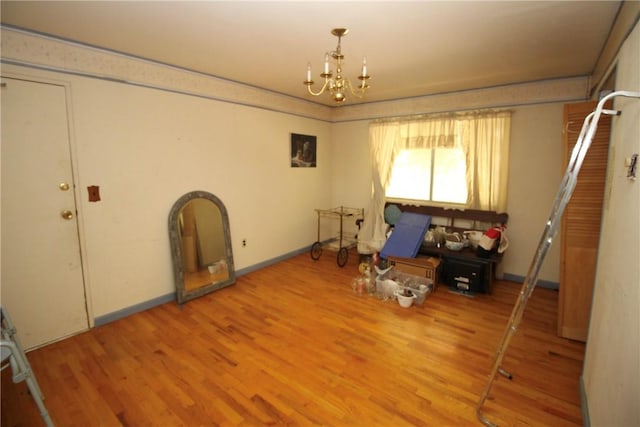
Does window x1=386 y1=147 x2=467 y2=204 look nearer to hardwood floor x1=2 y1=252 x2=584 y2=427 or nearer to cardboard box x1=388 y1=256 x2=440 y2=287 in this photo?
cardboard box x1=388 y1=256 x2=440 y2=287

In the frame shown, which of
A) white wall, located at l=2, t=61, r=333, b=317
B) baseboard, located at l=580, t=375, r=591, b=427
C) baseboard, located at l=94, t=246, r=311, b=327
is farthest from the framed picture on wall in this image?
baseboard, located at l=580, t=375, r=591, b=427

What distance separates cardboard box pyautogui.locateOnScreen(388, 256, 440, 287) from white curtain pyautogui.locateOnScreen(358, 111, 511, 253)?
569 millimetres

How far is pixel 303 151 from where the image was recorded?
484 cm

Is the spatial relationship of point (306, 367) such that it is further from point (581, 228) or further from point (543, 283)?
point (543, 283)

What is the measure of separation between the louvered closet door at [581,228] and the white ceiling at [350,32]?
71cm

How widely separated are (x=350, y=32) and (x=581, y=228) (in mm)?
2466

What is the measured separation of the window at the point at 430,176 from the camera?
420cm

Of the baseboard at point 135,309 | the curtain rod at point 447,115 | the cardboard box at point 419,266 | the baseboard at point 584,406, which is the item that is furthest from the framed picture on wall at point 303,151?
the baseboard at point 584,406

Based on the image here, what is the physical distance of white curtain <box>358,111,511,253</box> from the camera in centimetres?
380

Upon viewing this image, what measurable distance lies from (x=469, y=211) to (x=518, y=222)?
58 cm

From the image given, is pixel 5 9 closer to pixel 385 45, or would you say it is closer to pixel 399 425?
pixel 385 45

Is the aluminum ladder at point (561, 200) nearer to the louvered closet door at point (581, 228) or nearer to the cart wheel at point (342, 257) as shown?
the louvered closet door at point (581, 228)

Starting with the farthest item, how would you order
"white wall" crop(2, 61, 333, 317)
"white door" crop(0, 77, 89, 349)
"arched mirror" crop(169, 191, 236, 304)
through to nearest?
"arched mirror" crop(169, 191, 236, 304) < "white wall" crop(2, 61, 333, 317) < "white door" crop(0, 77, 89, 349)

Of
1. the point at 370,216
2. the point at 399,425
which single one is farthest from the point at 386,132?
the point at 399,425
